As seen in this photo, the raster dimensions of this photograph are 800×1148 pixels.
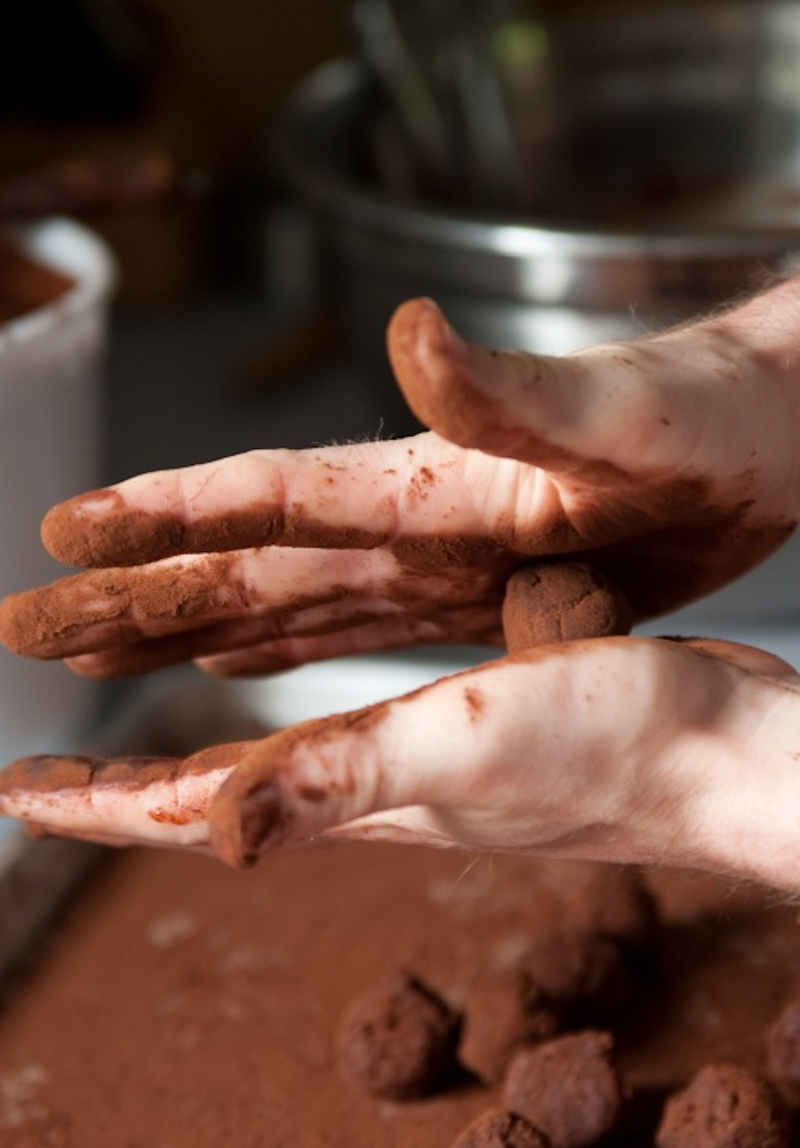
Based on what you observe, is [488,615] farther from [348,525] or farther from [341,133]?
[341,133]

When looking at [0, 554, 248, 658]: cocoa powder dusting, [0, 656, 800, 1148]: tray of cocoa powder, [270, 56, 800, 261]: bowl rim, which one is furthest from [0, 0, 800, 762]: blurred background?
[0, 554, 248, 658]: cocoa powder dusting

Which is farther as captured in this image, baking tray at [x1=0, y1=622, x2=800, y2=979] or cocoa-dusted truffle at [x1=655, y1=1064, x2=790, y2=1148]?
baking tray at [x1=0, y1=622, x2=800, y2=979]

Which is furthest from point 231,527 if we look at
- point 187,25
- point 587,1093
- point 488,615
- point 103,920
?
point 187,25

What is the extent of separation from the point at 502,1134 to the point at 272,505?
0.27 metres

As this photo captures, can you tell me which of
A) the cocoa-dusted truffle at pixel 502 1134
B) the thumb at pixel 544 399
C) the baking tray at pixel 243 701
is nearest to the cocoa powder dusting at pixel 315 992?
the cocoa-dusted truffle at pixel 502 1134

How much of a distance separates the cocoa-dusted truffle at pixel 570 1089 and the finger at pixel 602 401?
0.25 metres

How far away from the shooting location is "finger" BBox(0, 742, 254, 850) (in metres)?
0.57

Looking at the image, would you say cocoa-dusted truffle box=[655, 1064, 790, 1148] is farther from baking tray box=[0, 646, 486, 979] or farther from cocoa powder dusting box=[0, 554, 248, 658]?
baking tray box=[0, 646, 486, 979]

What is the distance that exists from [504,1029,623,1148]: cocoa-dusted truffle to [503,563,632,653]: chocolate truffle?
18 cm

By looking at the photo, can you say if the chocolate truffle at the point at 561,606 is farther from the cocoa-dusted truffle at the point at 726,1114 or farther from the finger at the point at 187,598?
the cocoa-dusted truffle at the point at 726,1114

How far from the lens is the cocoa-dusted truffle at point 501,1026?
2.23 ft

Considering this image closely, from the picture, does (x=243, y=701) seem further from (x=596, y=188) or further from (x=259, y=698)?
(x=596, y=188)

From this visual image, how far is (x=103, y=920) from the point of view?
2.83 ft

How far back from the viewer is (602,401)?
517mm
